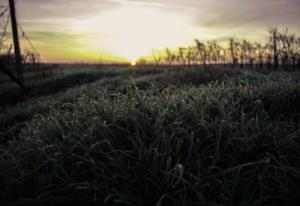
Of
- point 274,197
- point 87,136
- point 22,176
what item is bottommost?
point 274,197

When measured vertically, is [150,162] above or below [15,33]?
below

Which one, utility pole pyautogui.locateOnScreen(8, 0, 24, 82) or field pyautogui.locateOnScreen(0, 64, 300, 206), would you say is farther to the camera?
utility pole pyautogui.locateOnScreen(8, 0, 24, 82)

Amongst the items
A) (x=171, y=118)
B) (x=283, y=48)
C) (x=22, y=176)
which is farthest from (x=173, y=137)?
(x=283, y=48)

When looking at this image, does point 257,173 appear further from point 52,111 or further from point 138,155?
point 52,111

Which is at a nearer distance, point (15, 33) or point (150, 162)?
point (150, 162)

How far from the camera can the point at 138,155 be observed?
296 cm

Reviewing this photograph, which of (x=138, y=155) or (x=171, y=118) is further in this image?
(x=171, y=118)

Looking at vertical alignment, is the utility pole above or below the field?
above

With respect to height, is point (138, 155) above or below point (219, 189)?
above

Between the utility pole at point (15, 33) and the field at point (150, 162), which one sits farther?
the utility pole at point (15, 33)

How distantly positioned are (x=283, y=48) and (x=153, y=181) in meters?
73.1

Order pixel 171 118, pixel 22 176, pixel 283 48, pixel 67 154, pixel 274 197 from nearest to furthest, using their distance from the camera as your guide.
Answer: pixel 274 197 < pixel 22 176 < pixel 67 154 < pixel 171 118 < pixel 283 48

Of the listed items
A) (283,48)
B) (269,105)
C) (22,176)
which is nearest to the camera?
(22,176)

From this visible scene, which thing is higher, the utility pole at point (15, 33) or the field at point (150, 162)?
the utility pole at point (15, 33)
